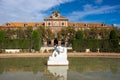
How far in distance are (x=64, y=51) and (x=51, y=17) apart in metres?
57.5

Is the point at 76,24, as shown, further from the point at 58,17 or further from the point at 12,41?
the point at 12,41

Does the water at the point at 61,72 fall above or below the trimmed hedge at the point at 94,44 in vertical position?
below

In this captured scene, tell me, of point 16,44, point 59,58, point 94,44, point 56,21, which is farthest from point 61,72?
point 56,21

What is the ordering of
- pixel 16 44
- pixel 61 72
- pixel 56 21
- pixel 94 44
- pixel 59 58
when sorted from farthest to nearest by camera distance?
pixel 56 21, pixel 16 44, pixel 94 44, pixel 59 58, pixel 61 72

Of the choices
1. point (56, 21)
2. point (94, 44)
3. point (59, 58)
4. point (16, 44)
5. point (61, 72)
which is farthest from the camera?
point (56, 21)

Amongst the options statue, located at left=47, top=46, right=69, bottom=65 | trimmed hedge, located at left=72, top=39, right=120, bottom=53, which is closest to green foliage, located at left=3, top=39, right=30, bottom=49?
trimmed hedge, located at left=72, top=39, right=120, bottom=53

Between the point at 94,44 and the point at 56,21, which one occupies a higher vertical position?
the point at 56,21

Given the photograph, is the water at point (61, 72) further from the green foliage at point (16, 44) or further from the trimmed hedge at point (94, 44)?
the green foliage at point (16, 44)

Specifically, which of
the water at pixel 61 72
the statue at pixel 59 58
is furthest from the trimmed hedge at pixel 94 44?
the water at pixel 61 72

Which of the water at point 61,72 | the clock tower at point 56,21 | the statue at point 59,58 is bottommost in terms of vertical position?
the water at point 61,72

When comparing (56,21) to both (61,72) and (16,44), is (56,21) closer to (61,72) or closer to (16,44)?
(16,44)

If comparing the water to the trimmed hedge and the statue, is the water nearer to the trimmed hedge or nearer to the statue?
the statue

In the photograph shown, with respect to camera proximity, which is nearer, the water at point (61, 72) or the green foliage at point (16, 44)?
the water at point (61, 72)

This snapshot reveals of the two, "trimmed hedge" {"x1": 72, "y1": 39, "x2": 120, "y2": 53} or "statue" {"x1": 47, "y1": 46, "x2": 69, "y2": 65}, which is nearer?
"statue" {"x1": 47, "y1": 46, "x2": 69, "y2": 65}
